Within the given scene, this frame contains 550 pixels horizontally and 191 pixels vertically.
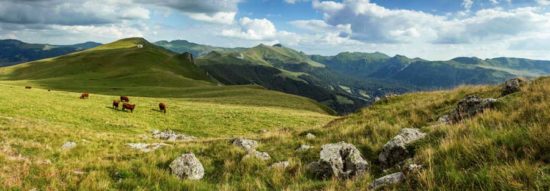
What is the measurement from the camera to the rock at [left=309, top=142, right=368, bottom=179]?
12.0 m

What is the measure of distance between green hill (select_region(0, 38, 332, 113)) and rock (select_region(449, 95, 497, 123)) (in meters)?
58.3

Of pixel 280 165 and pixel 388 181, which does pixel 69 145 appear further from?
pixel 388 181

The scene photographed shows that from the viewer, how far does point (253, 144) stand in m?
18.2

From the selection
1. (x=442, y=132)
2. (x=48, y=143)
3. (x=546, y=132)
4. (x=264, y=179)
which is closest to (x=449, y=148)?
(x=546, y=132)

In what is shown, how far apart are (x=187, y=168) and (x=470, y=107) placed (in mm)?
13598

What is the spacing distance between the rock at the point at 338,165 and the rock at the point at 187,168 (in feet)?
12.7

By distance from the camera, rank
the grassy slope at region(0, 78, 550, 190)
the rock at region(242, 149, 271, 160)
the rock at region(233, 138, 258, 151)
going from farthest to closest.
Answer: the rock at region(233, 138, 258, 151) → the rock at region(242, 149, 271, 160) → the grassy slope at region(0, 78, 550, 190)

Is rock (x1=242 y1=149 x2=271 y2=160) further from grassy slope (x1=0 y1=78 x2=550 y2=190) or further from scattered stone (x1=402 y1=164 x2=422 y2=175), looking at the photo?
scattered stone (x1=402 y1=164 x2=422 y2=175)

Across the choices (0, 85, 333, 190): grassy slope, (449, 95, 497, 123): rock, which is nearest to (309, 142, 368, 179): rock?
(0, 85, 333, 190): grassy slope

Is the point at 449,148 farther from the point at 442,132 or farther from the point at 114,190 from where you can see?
the point at 114,190

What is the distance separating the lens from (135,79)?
118625 mm

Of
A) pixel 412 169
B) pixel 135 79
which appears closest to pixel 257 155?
pixel 412 169

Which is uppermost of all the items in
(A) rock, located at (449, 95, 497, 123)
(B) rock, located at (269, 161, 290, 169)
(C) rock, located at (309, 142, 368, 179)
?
(A) rock, located at (449, 95, 497, 123)

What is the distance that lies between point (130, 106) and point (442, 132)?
42276mm
